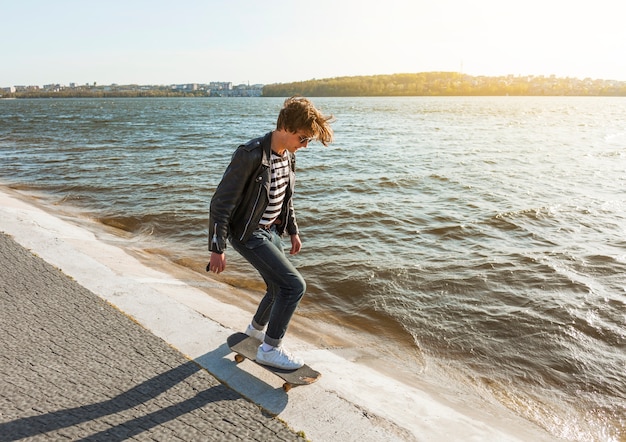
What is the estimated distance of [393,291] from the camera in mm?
7961

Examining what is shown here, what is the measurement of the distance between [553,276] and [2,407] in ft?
26.7

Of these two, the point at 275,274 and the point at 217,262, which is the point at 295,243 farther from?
the point at 217,262

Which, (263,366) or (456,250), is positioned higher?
(263,366)

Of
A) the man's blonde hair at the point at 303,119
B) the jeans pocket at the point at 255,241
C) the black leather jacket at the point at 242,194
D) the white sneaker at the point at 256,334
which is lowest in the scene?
the white sneaker at the point at 256,334

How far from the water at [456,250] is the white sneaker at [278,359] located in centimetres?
226

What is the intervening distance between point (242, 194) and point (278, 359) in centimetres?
136

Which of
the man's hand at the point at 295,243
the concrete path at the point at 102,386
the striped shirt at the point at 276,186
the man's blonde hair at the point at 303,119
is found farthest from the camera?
the man's hand at the point at 295,243

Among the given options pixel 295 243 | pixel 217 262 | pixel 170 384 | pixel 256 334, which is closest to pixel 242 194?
pixel 217 262

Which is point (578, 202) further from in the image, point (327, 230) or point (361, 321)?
point (361, 321)

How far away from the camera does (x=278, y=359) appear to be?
397 cm

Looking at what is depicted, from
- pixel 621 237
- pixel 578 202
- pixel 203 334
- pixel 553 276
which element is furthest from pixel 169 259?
pixel 578 202

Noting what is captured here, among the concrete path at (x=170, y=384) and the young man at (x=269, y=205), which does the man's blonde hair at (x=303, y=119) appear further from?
the concrete path at (x=170, y=384)

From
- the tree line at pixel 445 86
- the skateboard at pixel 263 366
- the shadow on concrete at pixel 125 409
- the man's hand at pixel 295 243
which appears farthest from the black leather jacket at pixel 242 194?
the tree line at pixel 445 86

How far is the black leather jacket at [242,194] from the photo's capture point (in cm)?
366
